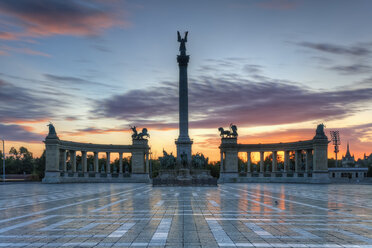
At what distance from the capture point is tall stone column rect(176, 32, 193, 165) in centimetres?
8050

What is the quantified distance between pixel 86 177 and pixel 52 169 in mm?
10210

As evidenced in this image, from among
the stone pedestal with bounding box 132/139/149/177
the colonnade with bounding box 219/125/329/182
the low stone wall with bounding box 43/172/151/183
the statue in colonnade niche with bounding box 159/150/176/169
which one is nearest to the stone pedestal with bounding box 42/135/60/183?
the low stone wall with bounding box 43/172/151/183

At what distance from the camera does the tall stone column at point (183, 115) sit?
8050cm

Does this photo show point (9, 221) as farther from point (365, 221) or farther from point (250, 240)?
point (365, 221)

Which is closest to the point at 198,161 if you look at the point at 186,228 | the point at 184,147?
the point at 184,147

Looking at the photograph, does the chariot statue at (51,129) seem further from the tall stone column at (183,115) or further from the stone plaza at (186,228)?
the stone plaza at (186,228)

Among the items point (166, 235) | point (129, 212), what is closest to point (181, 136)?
point (129, 212)

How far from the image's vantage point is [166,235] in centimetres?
1628

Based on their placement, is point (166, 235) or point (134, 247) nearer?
point (134, 247)

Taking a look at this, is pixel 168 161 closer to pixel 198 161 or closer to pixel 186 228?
pixel 198 161

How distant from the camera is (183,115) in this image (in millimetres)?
81688

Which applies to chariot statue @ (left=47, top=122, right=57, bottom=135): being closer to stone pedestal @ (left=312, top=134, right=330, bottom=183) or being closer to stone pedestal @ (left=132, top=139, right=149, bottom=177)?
stone pedestal @ (left=132, top=139, right=149, bottom=177)

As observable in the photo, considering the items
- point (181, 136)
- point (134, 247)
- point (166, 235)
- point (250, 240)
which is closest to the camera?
point (134, 247)

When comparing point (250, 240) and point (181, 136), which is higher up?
point (181, 136)
